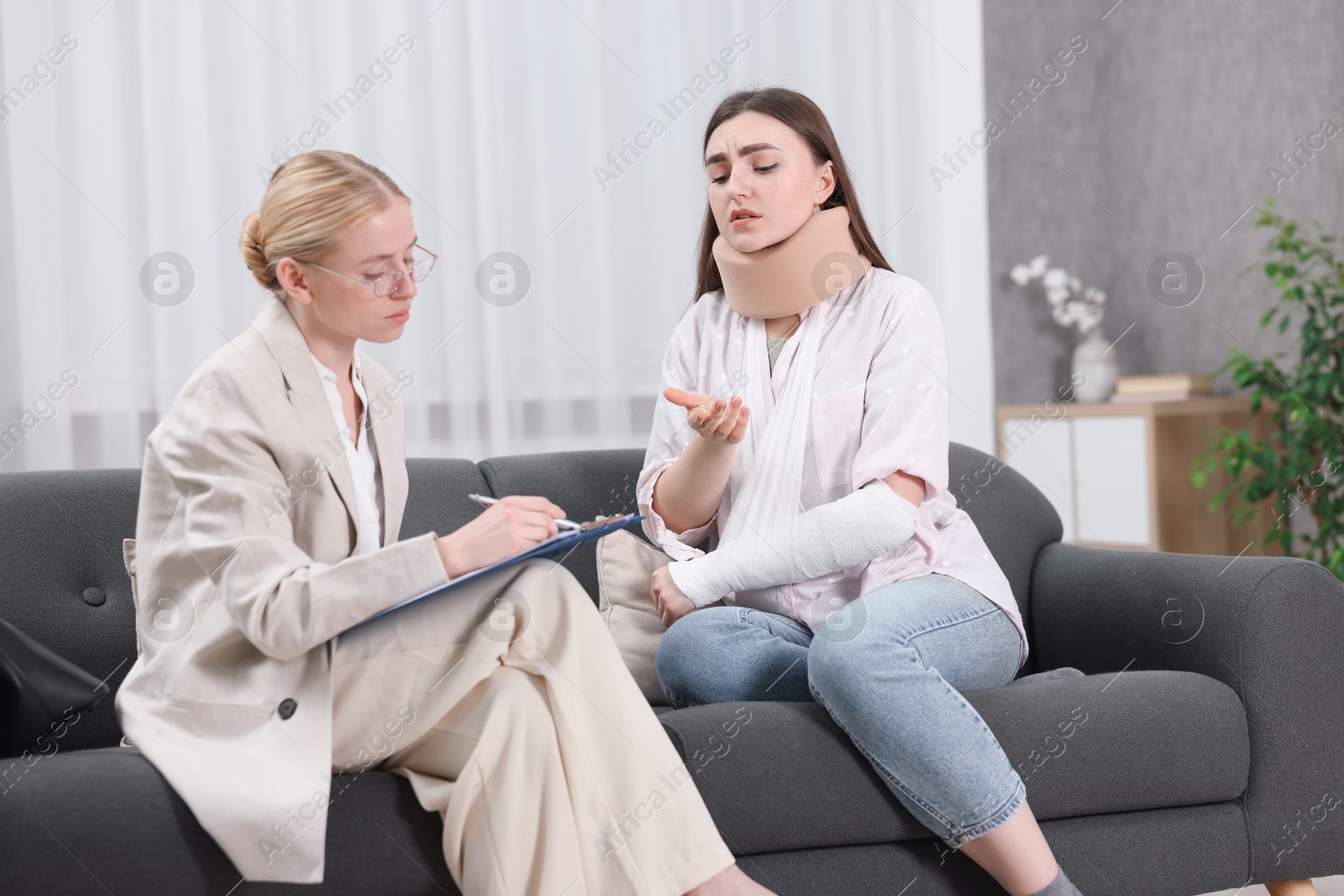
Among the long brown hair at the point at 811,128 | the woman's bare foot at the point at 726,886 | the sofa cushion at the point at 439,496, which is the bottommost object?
the woman's bare foot at the point at 726,886

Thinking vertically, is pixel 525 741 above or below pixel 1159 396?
below

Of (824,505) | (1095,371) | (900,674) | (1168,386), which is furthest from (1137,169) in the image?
(900,674)

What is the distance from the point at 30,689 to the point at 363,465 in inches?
16.5

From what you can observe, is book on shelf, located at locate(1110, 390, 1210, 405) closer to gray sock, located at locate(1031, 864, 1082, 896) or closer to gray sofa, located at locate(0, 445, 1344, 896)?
gray sofa, located at locate(0, 445, 1344, 896)

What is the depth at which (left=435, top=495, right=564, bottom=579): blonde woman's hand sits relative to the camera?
1.18m

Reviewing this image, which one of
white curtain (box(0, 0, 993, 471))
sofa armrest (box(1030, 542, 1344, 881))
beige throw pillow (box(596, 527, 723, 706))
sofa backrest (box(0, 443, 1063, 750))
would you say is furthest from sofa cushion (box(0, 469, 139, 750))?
sofa armrest (box(1030, 542, 1344, 881))

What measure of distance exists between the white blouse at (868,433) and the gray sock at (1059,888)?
0.35 meters

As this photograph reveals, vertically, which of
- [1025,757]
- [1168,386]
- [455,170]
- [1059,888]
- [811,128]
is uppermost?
[455,170]

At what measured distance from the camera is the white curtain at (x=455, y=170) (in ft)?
8.03

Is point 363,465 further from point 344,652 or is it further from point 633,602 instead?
point 633,602

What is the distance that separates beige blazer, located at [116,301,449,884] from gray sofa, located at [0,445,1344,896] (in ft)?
0.25

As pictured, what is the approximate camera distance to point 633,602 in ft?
5.65

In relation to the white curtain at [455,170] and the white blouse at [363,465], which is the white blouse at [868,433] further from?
the white curtain at [455,170]

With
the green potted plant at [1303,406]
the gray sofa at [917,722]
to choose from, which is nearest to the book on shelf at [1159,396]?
the green potted plant at [1303,406]
